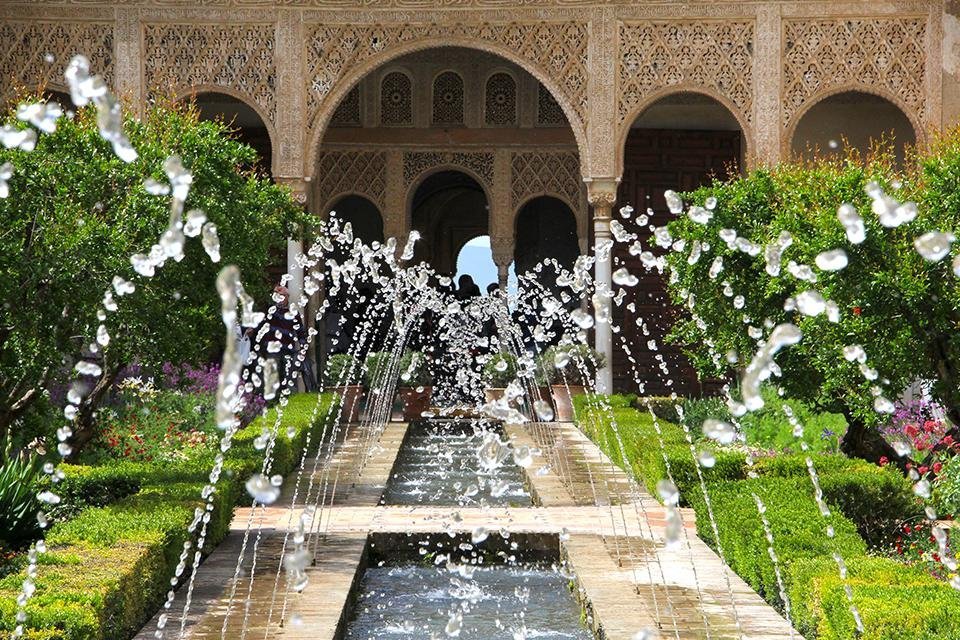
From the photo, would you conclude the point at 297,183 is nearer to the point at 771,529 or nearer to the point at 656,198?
the point at 656,198

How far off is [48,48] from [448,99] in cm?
533

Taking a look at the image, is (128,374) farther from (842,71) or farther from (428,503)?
(842,71)

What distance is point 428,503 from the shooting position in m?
8.62

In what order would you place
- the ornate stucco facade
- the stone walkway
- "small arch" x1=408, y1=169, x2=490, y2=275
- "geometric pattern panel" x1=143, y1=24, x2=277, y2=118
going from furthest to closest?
"small arch" x1=408, y1=169, x2=490, y2=275, "geometric pattern panel" x1=143, y1=24, x2=277, y2=118, the ornate stucco facade, the stone walkway

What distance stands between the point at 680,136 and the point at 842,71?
3.70 meters

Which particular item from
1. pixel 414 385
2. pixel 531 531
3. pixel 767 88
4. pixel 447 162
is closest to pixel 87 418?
Answer: pixel 531 531

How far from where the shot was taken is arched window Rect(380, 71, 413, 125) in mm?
17750

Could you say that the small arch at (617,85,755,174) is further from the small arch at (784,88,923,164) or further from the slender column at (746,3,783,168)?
the small arch at (784,88,923,164)

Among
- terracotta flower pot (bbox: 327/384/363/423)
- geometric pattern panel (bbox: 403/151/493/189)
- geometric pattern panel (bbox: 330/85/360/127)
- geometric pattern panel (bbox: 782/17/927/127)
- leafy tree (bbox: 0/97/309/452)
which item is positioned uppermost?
geometric pattern panel (bbox: 330/85/360/127)

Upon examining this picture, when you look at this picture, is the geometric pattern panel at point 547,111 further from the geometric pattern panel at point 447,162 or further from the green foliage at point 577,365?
the green foliage at point 577,365

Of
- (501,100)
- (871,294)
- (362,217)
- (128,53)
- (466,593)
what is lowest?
(466,593)

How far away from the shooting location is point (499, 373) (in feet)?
48.9

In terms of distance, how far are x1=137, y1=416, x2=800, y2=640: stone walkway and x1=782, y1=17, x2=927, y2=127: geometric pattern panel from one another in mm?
5859

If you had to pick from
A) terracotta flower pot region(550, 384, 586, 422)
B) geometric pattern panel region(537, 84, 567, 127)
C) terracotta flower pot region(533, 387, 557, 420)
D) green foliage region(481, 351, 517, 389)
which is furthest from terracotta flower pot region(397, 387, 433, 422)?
geometric pattern panel region(537, 84, 567, 127)
